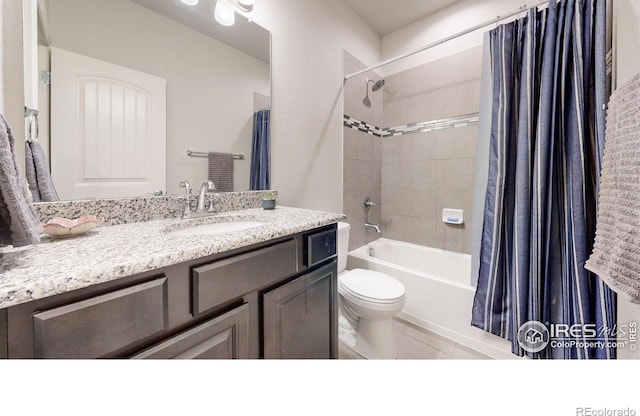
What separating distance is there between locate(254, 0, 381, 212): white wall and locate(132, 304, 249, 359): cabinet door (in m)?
0.91

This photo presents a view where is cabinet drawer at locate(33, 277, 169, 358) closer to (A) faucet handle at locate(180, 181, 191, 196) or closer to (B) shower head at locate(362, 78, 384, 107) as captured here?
(A) faucet handle at locate(180, 181, 191, 196)

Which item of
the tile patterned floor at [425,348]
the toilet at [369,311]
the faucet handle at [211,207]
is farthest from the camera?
the tile patterned floor at [425,348]

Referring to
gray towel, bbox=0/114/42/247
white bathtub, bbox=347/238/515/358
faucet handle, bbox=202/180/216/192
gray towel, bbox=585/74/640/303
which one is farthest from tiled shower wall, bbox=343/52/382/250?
gray towel, bbox=0/114/42/247

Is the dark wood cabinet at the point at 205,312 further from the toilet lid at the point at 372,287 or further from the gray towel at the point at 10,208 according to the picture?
the toilet lid at the point at 372,287

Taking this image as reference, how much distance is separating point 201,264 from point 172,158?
2.23 ft

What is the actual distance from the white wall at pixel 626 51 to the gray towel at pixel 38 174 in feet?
5.90

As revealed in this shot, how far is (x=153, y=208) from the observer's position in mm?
973

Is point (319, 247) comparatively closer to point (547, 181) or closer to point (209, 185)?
point (209, 185)

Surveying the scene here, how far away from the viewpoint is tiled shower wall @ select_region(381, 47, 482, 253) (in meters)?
1.97

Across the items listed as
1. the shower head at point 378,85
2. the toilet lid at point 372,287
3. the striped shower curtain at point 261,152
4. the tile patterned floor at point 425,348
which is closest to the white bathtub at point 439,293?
the tile patterned floor at point 425,348

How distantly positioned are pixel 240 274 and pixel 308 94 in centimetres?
139

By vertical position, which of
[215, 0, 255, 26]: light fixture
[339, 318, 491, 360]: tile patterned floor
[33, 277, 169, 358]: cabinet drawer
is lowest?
[339, 318, 491, 360]: tile patterned floor

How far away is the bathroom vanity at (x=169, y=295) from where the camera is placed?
410 millimetres
